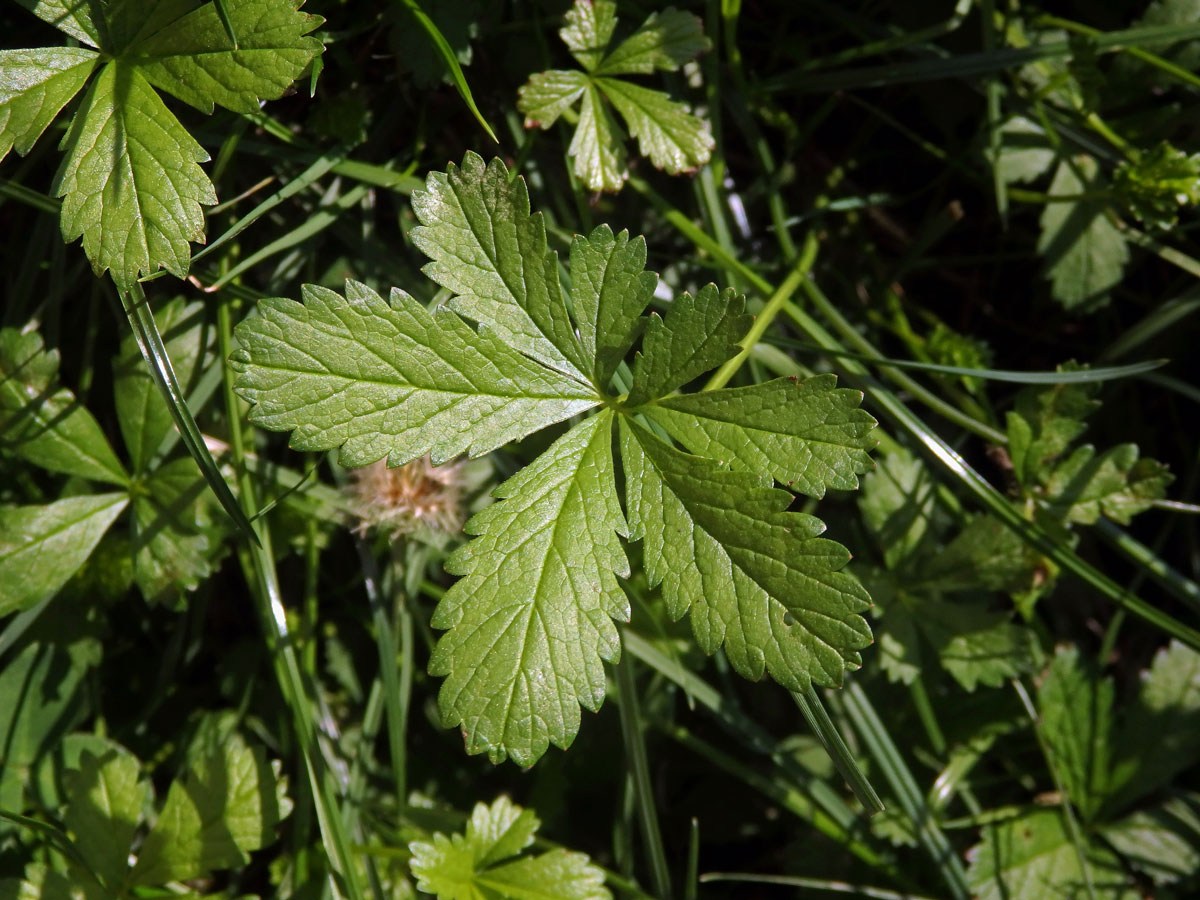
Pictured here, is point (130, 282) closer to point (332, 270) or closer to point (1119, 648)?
point (332, 270)

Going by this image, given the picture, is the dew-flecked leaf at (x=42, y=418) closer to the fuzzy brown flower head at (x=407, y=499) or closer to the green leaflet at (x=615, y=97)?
the fuzzy brown flower head at (x=407, y=499)

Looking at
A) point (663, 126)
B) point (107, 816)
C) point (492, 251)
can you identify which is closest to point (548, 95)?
point (663, 126)

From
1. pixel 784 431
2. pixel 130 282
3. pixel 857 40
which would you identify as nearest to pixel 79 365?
pixel 130 282

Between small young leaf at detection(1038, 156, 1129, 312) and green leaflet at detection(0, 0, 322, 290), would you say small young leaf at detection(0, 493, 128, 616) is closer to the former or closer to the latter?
green leaflet at detection(0, 0, 322, 290)

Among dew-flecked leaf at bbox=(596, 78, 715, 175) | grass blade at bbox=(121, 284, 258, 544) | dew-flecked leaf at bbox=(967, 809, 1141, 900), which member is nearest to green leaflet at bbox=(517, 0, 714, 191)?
dew-flecked leaf at bbox=(596, 78, 715, 175)

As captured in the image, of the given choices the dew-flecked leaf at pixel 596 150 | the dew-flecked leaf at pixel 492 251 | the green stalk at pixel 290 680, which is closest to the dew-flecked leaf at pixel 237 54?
the dew-flecked leaf at pixel 492 251

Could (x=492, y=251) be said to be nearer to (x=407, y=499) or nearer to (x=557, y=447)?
(x=557, y=447)
